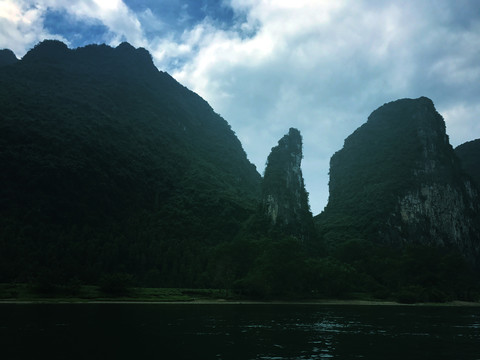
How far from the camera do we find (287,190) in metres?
164

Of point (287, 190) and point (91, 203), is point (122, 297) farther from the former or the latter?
point (287, 190)

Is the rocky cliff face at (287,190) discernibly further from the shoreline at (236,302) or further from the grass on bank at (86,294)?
the grass on bank at (86,294)

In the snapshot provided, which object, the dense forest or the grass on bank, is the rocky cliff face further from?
the grass on bank

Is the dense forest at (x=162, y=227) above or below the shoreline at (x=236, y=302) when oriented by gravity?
above

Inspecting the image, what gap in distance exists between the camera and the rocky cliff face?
512 ft

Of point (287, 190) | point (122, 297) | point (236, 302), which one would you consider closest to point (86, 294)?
point (122, 297)

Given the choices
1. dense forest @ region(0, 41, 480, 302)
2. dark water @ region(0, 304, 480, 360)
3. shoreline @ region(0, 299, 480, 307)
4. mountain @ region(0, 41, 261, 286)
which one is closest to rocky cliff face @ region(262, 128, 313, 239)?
dense forest @ region(0, 41, 480, 302)

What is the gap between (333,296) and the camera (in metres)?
102

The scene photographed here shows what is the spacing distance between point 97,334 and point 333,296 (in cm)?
8156

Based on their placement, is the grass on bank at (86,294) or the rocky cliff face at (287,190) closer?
the grass on bank at (86,294)

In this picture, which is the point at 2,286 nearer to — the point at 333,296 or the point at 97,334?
the point at 97,334

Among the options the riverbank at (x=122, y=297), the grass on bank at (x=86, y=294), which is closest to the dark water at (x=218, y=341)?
the riverbank at (x=122, y=297)

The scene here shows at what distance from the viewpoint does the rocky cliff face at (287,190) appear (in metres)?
156

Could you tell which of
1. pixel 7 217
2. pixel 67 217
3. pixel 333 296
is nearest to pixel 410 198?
pixel 333 296
